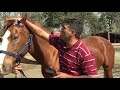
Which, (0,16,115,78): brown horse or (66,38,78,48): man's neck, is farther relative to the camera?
(0,16,115,78): brown horse

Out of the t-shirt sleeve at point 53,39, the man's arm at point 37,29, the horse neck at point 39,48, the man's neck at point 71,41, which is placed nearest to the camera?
the man's neck at point 71,41

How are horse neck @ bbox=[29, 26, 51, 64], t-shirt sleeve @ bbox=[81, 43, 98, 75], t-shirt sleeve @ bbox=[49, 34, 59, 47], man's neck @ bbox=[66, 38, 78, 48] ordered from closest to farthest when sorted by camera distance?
1. t-shirt sleeve @ bbox=[81, 43, 98, 75]
2. man's neck @ bbox=[66, 38, 78, 48]
3. t-shirt sleeve @ bbox=[49, 34, 59, 47]
4. horse neck @ bbox=[29, 26, 51, 64]

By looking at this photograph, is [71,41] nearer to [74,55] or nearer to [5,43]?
[74,55]

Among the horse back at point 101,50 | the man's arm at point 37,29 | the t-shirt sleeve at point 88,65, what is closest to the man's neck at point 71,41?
the t-shirt sleeve at point 88,65

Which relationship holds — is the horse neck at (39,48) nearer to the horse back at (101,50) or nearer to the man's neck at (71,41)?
the man's neck at (71,41)

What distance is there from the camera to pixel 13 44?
277 centimetres

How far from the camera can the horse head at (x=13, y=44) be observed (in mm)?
2664

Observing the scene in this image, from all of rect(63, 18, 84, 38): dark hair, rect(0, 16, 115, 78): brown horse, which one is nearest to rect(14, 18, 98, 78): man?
rect(63, 18, 84, 38): dark hair

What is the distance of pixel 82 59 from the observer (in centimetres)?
220

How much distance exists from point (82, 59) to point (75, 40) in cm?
20

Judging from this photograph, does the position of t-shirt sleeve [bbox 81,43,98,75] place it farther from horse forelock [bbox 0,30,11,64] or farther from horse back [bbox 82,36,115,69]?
horse back [bbox 82,36,115,69]

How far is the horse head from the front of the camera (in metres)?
2.66

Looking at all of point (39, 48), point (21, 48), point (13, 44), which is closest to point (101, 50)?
point (39, 48)
